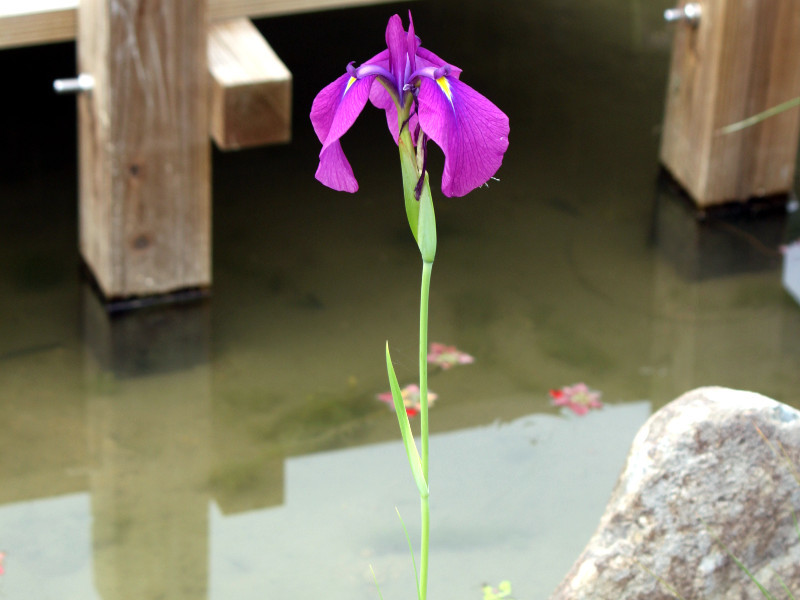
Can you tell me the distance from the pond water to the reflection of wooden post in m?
0.14

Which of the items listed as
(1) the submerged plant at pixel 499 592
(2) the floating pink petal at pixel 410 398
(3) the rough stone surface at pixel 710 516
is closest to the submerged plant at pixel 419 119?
(3) the rough stone surface at pixel 710 516

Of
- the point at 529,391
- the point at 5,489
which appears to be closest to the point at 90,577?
the point at 5,489

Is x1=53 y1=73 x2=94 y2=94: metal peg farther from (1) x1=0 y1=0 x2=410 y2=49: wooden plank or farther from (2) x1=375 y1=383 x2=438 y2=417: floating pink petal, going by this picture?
(2) x1=375 y1=383 x2=438 y2=417: floating pink petal

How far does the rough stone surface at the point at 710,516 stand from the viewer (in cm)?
183

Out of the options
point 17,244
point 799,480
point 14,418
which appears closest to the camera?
point 799,480

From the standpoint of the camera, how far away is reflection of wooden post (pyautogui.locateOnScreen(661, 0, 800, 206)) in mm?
3301

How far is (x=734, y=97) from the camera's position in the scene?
338 cm

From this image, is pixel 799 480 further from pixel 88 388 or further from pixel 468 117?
pixel 88 388

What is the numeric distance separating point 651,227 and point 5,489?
2078 mm

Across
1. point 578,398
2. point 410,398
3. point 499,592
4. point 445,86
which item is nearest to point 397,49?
point 445,86

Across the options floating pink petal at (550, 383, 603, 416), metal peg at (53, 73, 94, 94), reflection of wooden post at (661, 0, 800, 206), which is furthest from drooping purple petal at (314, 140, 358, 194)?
reflection of wooden post at (661, 0, 800, 206)

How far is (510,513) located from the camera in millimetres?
2432

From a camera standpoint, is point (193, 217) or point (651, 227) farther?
point (651, 227)

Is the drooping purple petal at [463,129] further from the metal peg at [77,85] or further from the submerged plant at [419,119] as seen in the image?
the metal peg at [77,85]
